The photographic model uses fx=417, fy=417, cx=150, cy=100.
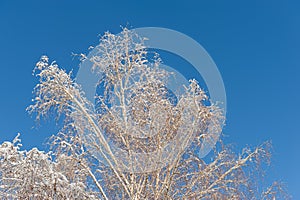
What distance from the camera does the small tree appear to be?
25.3ft

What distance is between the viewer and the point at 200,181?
25.5 feet

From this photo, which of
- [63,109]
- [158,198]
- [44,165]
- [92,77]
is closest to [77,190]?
[44,165]

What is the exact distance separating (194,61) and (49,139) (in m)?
3.09

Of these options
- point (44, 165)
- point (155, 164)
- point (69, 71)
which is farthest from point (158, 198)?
point (69, 71)

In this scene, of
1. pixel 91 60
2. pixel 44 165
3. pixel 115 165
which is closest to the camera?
pixel 44 165

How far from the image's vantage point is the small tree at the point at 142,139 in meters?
7.70

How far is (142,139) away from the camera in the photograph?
316 inches

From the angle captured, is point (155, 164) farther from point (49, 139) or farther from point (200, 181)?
point (49, 139)

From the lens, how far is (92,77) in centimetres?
849

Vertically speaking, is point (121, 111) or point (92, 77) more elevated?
point (92, 77)

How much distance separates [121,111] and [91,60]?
1220 mm

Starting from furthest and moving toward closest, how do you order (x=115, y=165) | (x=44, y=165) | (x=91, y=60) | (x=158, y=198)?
(x=91, y=60) → (x=115, y=165) → (x=158, y=198) → (x=44, y=165)

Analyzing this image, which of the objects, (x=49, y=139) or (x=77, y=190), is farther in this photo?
(x=49, y=139)

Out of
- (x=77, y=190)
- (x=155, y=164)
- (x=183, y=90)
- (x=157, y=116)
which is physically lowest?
(x=77, y=190)
